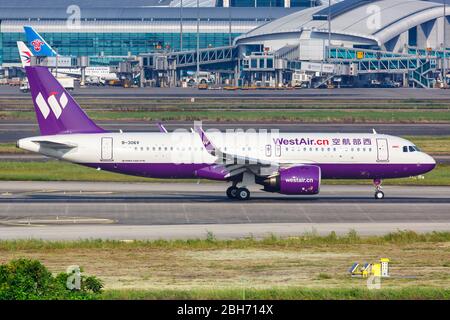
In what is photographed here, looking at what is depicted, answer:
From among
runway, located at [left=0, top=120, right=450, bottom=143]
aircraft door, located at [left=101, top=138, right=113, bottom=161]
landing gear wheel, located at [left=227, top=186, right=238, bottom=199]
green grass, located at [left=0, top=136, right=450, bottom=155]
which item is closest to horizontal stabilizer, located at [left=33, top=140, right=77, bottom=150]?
aircraft door, located at [left=101, top=138, right=113, bottom=161]

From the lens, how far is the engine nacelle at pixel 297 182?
53.2 metres

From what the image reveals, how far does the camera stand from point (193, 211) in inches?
1981

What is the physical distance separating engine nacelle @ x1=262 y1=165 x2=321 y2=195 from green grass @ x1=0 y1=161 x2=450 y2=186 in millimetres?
9937

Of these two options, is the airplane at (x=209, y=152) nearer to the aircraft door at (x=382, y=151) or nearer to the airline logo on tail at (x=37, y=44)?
the aircraft door at (x=382, y=151)

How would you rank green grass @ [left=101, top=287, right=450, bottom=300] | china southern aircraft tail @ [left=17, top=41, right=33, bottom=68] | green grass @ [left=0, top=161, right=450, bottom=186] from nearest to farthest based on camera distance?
green grass @ [left=101, top=287, right=450, bottom=300] < green grass @ [left=0, top=161, right=450, bottom=186] < china southern aircraft tail @ [left=17, top=41, right=33, bottom=68]

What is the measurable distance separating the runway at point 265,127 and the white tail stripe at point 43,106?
33.5m

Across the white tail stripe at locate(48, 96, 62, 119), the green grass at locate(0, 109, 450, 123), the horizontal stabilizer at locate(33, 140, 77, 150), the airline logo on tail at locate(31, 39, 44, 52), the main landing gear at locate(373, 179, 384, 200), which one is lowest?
the main landing gear at locate(373, 179, 384, 200)

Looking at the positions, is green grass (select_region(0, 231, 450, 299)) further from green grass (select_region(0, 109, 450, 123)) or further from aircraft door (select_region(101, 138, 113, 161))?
green grass (select_region(0, 109, 450, 123))

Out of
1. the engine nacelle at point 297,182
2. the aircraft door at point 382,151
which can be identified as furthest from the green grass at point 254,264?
the aircraft door at point 382,151

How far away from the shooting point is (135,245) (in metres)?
40.2

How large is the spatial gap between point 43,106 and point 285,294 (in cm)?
2979

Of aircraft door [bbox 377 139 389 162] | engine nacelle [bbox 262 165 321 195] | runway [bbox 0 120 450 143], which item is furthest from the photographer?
runway [bbox 0 120 450 143]

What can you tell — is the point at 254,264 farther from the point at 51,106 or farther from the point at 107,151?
the point at 51,106

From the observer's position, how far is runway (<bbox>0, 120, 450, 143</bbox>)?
303ft
